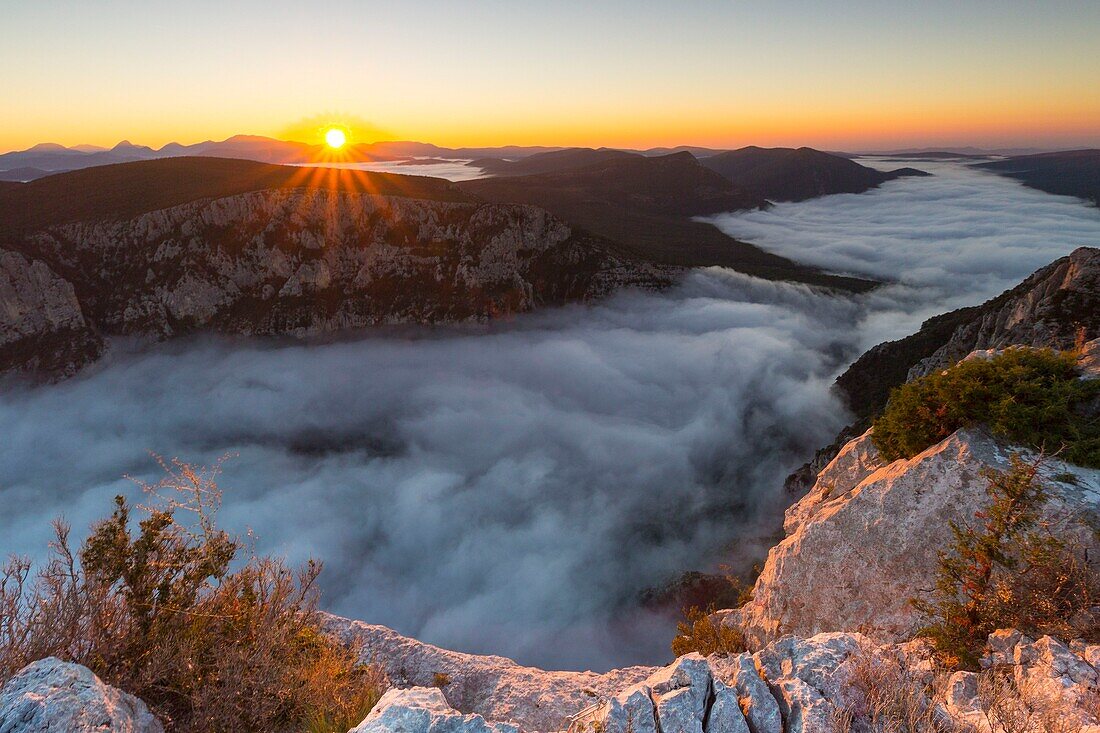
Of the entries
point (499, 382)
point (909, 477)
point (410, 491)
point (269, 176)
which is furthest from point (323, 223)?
point (909, 477)

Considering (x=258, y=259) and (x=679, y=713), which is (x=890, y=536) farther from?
(x=258, y=259)

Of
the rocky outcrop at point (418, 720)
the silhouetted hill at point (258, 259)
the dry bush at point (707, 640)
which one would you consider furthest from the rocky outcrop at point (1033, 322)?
the silhouetted hill at point (258, 259)

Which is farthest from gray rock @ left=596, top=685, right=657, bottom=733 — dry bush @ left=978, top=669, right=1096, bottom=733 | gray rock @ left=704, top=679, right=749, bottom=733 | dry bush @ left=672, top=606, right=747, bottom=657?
dry bush @ left=672, top=606, right=747, bottom=657

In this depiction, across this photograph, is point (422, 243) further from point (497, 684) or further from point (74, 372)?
point (497, 684)

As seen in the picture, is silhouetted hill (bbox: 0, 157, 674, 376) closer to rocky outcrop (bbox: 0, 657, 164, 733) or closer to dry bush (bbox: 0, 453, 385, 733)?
dry bush (bbox: 0, 453, 385, 733)

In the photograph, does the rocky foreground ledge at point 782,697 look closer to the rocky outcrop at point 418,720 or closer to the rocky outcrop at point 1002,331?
the rocky outcrop at point 418,720

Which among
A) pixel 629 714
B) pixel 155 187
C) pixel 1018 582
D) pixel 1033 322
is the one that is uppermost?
pixel 155 187

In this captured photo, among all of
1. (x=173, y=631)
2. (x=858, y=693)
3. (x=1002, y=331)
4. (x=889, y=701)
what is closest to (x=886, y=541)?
(x=858, y=693)
